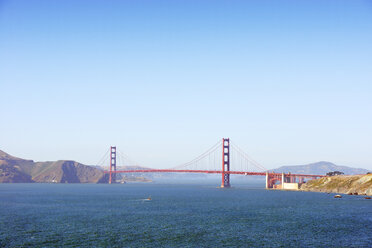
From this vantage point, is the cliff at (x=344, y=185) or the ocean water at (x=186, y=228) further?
the cliff at (x=344, y=185)

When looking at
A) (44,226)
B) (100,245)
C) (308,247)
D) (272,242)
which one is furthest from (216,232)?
(44,226)

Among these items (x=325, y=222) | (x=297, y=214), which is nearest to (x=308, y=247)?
(x=325, y=222)

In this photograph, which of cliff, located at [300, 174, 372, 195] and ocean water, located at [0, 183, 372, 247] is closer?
ocean water, located at [0, 183, 372, 247]

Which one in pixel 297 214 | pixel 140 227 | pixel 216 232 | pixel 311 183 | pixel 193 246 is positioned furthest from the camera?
pixel 311 183

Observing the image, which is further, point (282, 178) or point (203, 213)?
point (282, 178)

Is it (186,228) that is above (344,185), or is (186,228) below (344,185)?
below

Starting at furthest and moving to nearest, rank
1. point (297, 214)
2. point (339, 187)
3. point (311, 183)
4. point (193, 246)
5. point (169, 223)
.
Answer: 1. point (311, 183)
2. point (339, 187)
3. point (297, 214)
4. point (169, 223)
5. point (193, 246)

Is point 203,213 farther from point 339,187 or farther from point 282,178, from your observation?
point 282,178

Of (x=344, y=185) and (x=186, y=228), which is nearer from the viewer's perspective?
(x=186, y=228)
